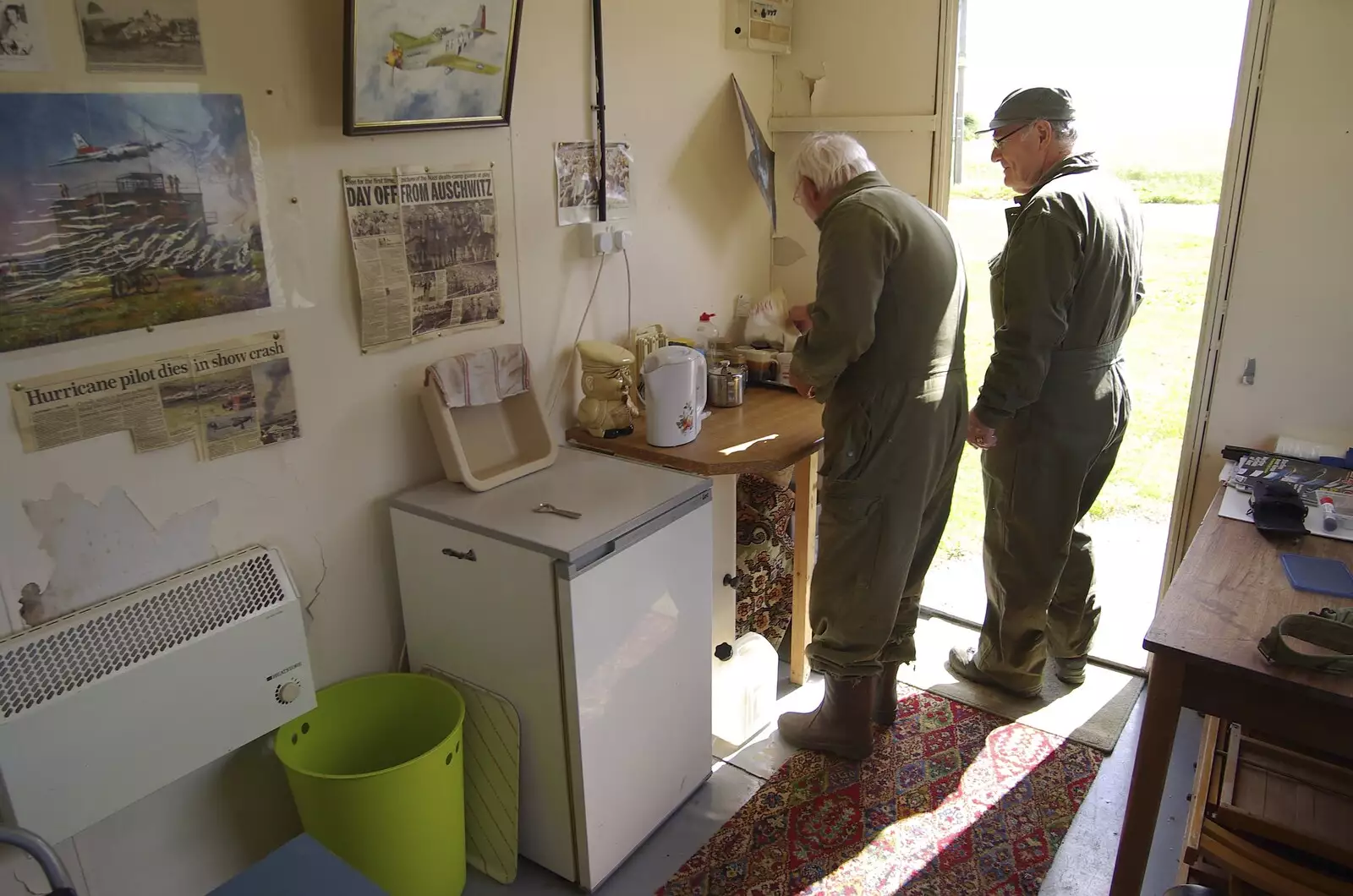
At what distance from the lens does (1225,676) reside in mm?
1506

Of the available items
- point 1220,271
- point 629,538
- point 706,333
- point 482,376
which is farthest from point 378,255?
point 1220,271

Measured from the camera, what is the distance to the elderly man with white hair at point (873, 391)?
6.61 feet

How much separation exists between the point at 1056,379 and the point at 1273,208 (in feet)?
2.27

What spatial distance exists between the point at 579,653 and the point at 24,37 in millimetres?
1373

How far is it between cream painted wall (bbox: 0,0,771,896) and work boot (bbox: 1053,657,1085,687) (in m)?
1.62

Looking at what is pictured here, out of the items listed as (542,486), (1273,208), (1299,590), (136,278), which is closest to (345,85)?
(136,278)

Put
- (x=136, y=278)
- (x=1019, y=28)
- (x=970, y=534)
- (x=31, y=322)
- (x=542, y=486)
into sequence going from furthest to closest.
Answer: (x=970, y=534)
(x=1019, y=28)
(x=542, y=486)
(x=136, y=278)
(x=31, y=322)

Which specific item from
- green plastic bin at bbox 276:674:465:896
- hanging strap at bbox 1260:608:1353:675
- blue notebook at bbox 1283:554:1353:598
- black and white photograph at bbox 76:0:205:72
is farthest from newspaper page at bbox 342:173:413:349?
blue notebook at bbox 1283:554:1353:598

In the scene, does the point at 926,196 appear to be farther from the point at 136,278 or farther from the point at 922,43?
the point at 136,278

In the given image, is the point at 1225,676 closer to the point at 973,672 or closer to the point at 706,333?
the point at 973,672

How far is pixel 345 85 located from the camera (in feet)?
5.81

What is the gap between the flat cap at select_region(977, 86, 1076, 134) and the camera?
2.21 m

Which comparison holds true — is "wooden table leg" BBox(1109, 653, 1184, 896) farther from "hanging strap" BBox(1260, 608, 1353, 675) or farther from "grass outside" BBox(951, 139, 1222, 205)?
"grass outside" BBox(951, 139, 1222, 205)

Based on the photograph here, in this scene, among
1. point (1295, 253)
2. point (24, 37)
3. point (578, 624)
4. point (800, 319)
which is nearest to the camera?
point (24, 37)
